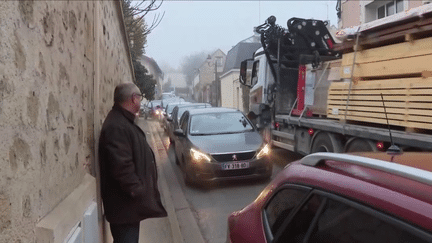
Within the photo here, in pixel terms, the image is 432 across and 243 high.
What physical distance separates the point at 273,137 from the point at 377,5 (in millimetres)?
8385

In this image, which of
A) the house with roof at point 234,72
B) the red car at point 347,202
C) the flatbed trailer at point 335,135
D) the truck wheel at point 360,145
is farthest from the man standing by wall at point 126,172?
the house with roof at point 234,72

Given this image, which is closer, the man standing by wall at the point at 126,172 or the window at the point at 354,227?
the window at the point at 354,227

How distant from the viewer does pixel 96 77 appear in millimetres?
3518

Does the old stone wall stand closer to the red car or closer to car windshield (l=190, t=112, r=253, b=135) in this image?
the red car

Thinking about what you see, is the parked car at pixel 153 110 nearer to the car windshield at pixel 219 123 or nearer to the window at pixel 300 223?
the car windshield at pixel 219 123

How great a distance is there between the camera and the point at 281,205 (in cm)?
206

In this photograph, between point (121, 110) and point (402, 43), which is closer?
point (121, 110)

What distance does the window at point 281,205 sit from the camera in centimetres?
190

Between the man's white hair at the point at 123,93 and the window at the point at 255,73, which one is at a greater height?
the window at the point at 255,73

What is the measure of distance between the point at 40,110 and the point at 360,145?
5132 millimetres

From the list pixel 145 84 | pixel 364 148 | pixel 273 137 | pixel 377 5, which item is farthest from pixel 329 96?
pixel 145 84

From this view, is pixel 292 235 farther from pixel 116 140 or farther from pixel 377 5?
pixel 377 5

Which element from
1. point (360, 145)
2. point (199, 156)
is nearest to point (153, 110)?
point (199, 156)

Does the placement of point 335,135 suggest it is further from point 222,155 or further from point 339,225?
point 339,225
